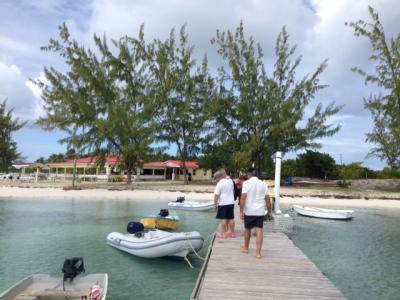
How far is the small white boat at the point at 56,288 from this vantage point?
720 centimetres

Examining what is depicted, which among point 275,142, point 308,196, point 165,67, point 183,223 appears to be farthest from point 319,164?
point 183,223

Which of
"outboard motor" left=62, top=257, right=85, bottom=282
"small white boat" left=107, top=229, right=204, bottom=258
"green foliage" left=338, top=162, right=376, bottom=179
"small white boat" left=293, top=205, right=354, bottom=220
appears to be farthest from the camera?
"green foliage" left=338, top=162, right=376, bottom=179

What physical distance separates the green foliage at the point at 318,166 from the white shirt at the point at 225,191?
146ft

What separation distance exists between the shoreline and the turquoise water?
7158 millimetres

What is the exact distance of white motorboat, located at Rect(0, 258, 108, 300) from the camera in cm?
721

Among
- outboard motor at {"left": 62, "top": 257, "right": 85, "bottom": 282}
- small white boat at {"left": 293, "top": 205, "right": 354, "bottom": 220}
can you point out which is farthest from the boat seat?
small white boat at {"left": 293, "top": 205, "right": 354, "bottom": 220}

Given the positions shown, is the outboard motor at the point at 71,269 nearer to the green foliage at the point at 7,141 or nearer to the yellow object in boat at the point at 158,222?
the yellow object in boat at the point at 158,222

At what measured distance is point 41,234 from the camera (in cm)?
1599

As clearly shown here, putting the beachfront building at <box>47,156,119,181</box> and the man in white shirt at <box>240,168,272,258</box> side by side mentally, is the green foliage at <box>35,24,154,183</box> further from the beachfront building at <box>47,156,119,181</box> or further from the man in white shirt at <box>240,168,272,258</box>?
the man in white shirt at <box>240,168,272,258</box>

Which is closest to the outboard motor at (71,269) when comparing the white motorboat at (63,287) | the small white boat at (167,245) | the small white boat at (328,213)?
the white motorboat at (63,287)

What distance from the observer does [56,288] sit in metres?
7.89

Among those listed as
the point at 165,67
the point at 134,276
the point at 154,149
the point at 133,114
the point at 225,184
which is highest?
the point at 165,67

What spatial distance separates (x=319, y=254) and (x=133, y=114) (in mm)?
29179

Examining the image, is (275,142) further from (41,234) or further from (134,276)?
(134,276)
